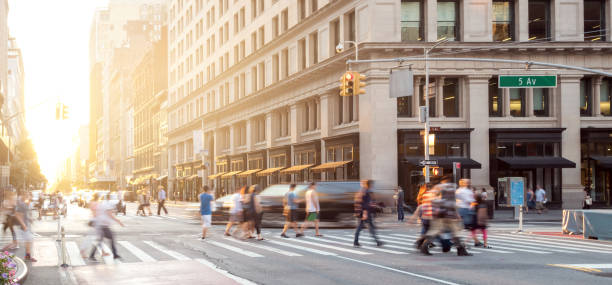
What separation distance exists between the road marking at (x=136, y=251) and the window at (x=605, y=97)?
31541 mm

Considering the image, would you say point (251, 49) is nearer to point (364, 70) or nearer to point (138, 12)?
point (364, 70)

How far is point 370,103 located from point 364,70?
7.12ft

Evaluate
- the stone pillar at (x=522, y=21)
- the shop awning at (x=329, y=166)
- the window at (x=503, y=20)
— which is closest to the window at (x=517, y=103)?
the stone pillar at (x=522, y=21)

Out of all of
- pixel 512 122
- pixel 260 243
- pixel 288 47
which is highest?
pixel 288 47

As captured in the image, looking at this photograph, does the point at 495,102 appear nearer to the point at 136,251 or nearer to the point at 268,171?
the point at 268,171

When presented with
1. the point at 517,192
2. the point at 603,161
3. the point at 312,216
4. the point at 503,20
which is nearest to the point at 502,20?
the point at 503,20

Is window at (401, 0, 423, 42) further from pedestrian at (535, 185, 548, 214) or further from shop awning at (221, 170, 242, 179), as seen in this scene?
shop awning at (221, 170, 242, 179)

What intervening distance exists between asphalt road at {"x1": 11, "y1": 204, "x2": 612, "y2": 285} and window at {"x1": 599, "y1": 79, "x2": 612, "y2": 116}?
21.7m

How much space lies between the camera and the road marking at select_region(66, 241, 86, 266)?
16.1m

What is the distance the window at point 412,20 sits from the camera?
4056 centimetres

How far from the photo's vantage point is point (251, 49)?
60500 mm

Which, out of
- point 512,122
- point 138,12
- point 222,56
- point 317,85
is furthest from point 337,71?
point 138,12

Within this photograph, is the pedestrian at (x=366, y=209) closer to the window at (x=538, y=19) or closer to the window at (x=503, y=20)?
the window at (x=503, y=20)

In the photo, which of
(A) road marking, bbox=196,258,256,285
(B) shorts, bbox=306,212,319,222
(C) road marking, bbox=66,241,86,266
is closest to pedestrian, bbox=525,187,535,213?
(B) shorts, bbox=306,212,319,222
